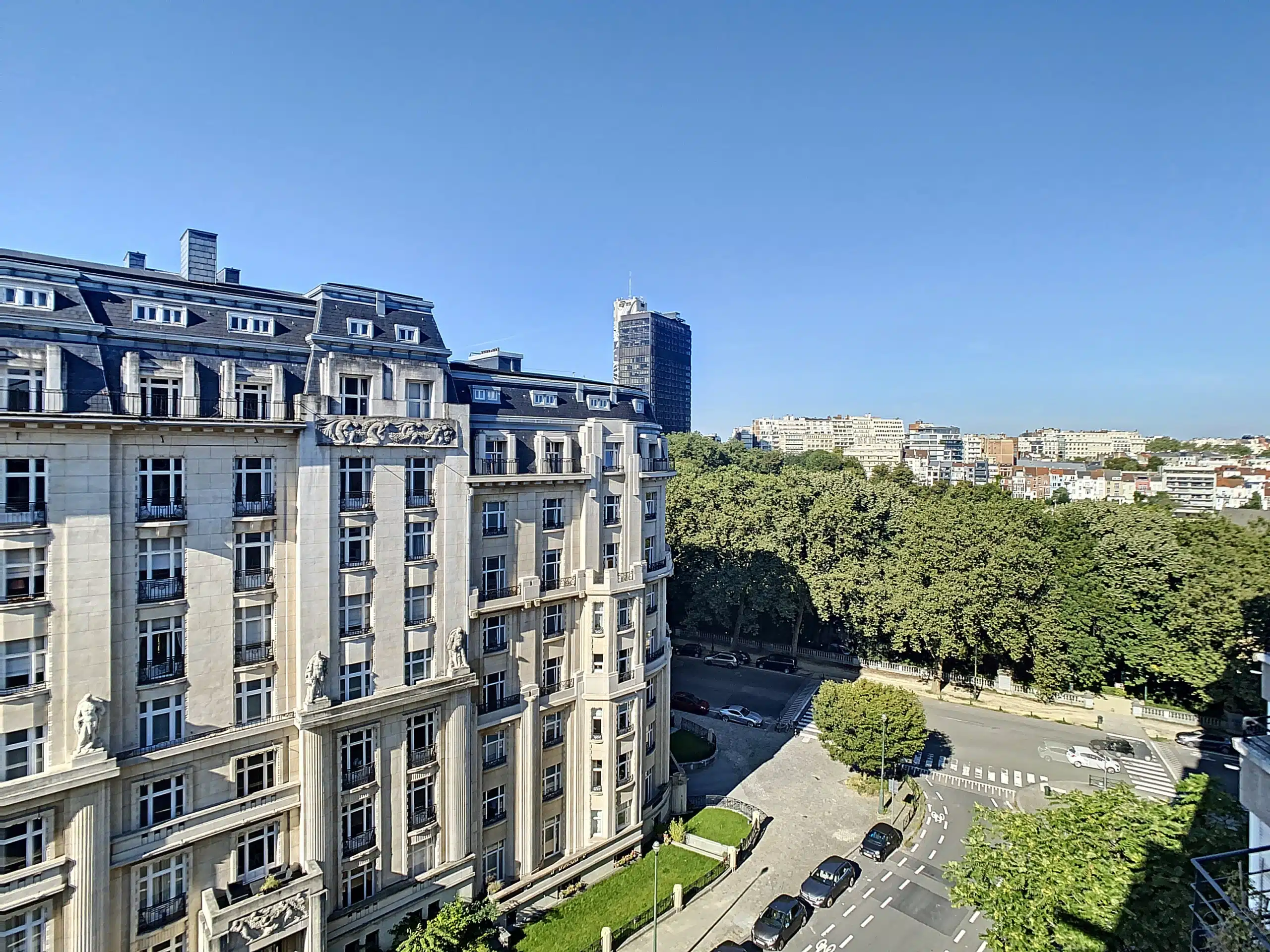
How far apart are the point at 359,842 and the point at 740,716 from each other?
110ft

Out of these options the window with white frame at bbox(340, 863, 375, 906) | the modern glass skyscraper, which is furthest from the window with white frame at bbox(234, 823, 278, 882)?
the modern glass skyscraper

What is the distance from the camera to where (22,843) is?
20625mm

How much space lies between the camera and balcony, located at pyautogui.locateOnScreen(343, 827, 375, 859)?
88.4 feet

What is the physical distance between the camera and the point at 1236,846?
19344 mm

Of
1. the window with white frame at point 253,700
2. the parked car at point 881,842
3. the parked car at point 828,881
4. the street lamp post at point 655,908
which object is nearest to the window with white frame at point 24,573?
the window with white frame at point 253,700

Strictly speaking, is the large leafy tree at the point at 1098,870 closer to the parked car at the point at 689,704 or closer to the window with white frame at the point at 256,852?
the window with white frame at the point at 256,852

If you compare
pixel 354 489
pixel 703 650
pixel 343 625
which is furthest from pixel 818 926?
pixel 703 650

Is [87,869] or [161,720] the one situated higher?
[161,720]

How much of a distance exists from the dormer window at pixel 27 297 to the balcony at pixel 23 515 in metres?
2.86

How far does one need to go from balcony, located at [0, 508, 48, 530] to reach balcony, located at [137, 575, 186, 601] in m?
3.17

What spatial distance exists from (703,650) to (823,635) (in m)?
12.7

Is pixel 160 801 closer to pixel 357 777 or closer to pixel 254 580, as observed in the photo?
pixel 357 777

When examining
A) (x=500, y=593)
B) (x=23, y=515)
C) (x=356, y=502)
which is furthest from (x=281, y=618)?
(x=500, y=593)

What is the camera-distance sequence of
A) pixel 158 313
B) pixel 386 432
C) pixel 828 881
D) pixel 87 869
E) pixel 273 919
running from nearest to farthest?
pixel 87 869, pixel 273 919, pixel 158 313, pixel 386 432, pixel 828 881
